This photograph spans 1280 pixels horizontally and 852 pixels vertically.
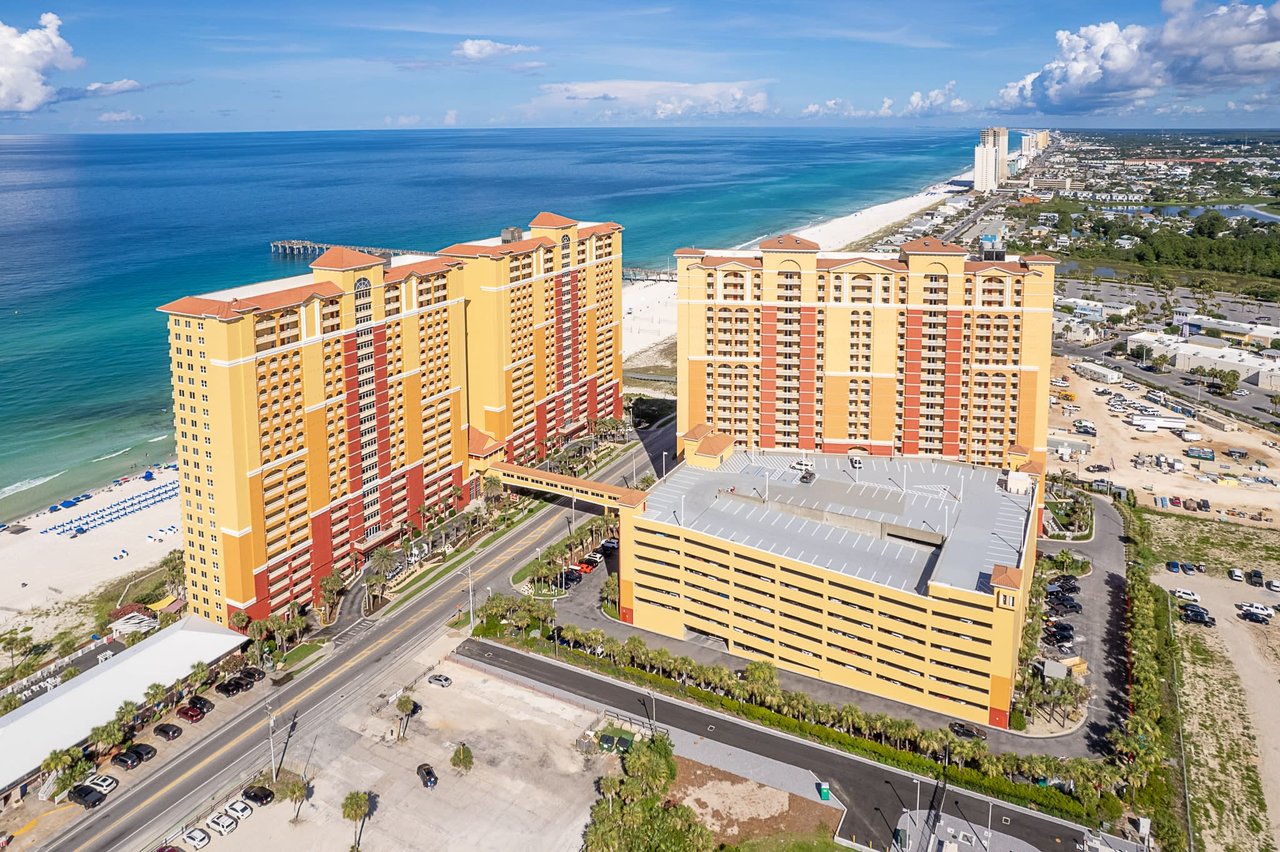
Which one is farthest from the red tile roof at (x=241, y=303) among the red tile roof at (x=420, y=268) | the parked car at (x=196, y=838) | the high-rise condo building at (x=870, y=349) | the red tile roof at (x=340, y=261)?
the high-rise condo building at (x=870, y=349)

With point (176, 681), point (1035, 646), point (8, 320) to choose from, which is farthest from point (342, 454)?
point (8, 320)

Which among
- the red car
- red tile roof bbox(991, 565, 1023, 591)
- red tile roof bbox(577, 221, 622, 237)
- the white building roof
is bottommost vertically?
the red car

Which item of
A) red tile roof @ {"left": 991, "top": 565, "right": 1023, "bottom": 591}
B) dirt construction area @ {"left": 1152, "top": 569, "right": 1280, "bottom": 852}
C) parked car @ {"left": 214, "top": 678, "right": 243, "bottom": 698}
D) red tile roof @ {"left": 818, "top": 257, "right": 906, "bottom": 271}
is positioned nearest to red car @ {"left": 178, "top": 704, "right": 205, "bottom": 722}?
parked car @ {"left": 214, "top": 678, "right": 243, "bottom": 698}

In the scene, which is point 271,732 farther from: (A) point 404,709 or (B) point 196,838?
(B) point 196,838

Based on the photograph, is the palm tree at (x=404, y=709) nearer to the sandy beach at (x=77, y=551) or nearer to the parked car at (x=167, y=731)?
the parked car at (x=167, y=731)

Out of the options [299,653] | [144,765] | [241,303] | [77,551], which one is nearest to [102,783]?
[144,765]

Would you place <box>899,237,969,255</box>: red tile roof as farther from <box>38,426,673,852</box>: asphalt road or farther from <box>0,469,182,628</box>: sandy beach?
<box>0,469,182,628</box>: sandy beach
